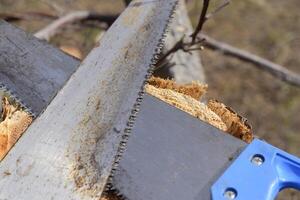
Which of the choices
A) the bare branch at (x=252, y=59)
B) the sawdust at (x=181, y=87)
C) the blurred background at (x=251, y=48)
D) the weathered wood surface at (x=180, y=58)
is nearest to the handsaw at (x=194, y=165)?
the sawdust at (x=181, y=87)

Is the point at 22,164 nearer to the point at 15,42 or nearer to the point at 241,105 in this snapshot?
the point at 15,42

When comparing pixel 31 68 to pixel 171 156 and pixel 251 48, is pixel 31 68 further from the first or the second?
pixel 251 48

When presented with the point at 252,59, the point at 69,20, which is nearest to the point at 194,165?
the point at 69,20

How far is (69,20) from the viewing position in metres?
2.38

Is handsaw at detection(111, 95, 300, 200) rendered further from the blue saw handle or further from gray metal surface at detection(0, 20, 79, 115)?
gray metal surface at detection(0, 20, 79, 115)

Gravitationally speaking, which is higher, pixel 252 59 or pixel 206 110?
pixel 206 110

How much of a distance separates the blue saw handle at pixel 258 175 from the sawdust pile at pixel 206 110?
0.10m

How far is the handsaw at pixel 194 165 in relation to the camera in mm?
1219

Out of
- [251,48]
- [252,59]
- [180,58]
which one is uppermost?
[180,58]

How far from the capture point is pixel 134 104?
4.31 feet

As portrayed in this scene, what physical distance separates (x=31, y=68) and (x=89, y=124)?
0.78 ft

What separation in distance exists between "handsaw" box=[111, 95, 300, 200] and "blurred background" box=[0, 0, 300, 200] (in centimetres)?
150

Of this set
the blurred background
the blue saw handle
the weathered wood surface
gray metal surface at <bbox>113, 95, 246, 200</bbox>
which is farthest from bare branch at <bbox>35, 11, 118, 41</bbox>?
the blue saw handle

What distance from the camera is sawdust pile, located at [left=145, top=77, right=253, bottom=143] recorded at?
1395mm
